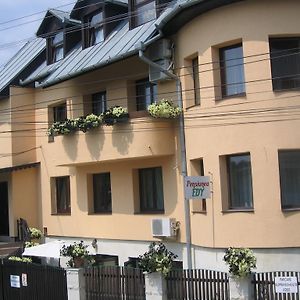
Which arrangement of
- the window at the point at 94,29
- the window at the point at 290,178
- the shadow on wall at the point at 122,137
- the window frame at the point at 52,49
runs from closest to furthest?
the window at the point at 290,178 → the shadow on wall at the point at 122,137 → the window at the point at 94,29 → the window frame at the point at 52,49

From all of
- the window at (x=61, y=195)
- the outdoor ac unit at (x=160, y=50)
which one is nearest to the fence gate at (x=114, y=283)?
the outdoor ac unit at (x=160, y=50)

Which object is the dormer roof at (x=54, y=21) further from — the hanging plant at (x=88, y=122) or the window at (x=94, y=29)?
the hanging plant at (x=88, y=122)

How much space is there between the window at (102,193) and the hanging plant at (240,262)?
8402 mm

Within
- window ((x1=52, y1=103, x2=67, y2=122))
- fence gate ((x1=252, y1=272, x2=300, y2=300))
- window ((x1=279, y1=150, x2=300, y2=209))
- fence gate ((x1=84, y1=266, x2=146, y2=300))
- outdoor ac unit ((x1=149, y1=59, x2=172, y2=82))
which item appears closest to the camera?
fence gate ((x1=252, y1=272, x2=300, y2=300))

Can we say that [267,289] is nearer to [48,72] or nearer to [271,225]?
[271,225]

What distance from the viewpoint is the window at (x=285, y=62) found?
14.8m

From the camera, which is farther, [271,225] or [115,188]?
[115,188]

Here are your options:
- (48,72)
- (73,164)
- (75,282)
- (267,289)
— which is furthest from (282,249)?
(48,72)

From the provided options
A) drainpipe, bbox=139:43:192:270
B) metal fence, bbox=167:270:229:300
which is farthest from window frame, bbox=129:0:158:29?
metal fence, bbox=167:270:229:300

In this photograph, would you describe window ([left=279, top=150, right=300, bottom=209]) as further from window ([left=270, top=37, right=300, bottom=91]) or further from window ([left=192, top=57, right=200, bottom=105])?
window ([left=192, top=57, right=200, bottom=105])

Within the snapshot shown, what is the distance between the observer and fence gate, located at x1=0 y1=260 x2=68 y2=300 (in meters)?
15.6

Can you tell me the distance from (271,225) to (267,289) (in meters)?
2.48

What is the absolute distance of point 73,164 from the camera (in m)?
20.1

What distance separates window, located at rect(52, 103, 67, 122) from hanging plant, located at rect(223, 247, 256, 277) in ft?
38.6
